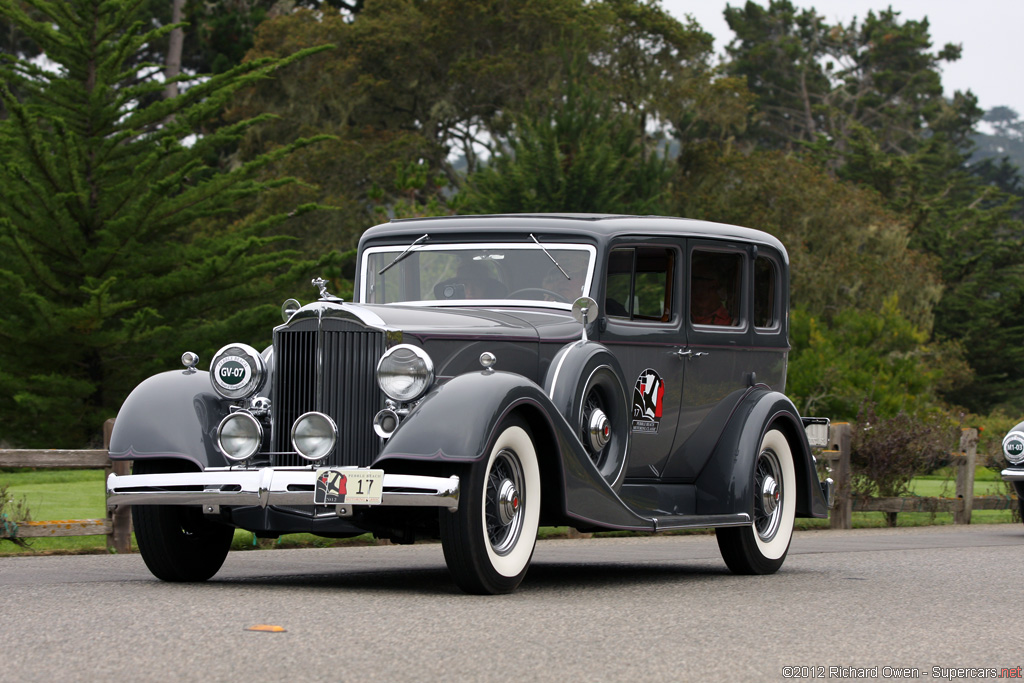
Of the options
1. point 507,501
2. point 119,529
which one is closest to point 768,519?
point 507,501

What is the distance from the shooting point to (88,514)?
566 inches

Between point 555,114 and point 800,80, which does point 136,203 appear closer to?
point 555,114

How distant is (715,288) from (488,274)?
1.80 meters

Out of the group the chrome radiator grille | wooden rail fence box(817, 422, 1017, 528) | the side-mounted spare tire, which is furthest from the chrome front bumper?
wooden rail fence box(817, 422, 1017, 528)

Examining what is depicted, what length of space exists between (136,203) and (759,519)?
15.0 m

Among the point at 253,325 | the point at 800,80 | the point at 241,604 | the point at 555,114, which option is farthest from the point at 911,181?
the point at 241,604

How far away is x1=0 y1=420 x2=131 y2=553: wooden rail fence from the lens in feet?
34.8

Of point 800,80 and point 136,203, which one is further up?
point 800,80

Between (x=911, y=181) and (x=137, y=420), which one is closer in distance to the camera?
(x=137, y=420)

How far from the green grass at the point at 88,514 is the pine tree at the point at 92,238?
1.33 meters

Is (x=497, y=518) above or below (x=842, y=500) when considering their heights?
above

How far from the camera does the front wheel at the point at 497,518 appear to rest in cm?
708

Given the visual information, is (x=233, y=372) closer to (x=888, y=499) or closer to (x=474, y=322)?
(x=474, y=322)

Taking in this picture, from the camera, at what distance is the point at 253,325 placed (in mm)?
24094
